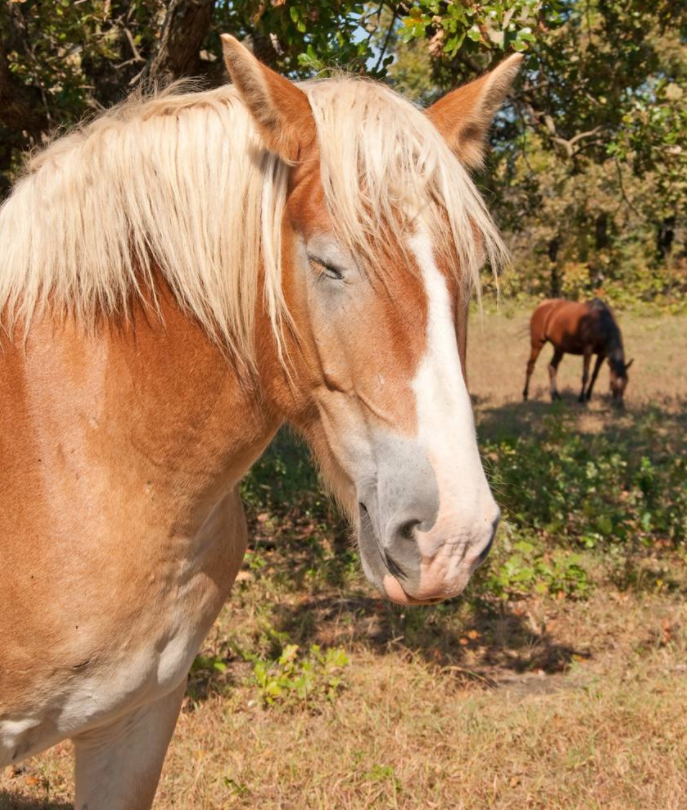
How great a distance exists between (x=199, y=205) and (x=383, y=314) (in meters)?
0.51

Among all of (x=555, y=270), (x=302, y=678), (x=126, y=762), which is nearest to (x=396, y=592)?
(x=126, y=762)

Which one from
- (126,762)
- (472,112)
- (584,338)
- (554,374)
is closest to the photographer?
(472,112)

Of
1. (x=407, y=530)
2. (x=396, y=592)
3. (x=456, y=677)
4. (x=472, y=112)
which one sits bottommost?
(x=456, y=677)

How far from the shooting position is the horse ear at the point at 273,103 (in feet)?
5.41

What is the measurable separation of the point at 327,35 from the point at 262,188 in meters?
2.23

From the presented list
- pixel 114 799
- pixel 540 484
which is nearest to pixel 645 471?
pixel 540 484

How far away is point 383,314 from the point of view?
5.33ft

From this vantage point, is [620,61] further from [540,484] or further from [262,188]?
[262,188]

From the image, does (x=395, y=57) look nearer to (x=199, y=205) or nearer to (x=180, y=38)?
(x=180, y=38)

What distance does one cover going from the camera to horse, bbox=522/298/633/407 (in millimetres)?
12055

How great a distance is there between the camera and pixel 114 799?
2.23 m

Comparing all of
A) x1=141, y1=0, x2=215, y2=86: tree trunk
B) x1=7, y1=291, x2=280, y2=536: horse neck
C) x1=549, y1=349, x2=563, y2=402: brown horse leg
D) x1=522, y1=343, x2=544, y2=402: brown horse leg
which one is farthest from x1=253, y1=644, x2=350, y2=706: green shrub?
x1=549, y1=349, x2=563, y2=402: brown horse leg

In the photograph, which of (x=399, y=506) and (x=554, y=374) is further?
(x=554, y=374)

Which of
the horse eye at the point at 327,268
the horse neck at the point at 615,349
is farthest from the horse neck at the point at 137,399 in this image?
the horse neck at the point at 615,349
